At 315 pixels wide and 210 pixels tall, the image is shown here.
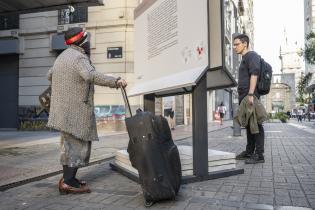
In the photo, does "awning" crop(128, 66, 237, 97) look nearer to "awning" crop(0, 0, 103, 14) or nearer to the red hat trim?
the red hat trim

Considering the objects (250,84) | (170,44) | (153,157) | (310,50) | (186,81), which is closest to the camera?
(153,157)

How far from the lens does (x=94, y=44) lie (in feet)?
61.0

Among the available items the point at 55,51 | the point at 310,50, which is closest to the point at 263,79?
the point at 55,51

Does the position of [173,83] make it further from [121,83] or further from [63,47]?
[63,47]

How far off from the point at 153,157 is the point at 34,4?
7466 mm

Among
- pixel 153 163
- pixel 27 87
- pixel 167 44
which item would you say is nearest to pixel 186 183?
pixel 153 163

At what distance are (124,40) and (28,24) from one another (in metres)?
5.14

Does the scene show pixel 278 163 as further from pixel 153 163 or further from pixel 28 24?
pixel 28 24

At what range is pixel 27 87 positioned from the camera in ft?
63.0

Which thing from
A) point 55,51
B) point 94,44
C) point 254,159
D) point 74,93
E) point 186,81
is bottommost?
point 254,159

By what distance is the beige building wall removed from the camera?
18.1 m

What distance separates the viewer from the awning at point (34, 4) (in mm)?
9523

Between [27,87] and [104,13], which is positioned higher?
[104,13]

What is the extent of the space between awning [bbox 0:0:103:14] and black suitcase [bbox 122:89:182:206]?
6.44m
